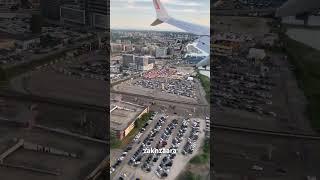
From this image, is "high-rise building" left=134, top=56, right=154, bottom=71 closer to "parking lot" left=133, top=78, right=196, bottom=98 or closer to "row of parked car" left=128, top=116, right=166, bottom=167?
"parking lot" left=133, top=78, right=196, bottom=98

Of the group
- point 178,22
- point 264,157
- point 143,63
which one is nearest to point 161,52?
point 143,63

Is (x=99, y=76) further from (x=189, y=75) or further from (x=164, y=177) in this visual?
(x=164, y=177)

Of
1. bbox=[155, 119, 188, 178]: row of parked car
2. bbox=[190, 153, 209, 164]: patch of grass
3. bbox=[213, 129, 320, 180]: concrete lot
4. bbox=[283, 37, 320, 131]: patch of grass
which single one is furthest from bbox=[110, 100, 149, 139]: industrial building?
bbox=[283, 37, 320, 131]: patch of grass

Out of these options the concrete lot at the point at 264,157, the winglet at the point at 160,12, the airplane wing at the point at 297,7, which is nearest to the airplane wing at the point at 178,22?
the winglet at the point at 160,12

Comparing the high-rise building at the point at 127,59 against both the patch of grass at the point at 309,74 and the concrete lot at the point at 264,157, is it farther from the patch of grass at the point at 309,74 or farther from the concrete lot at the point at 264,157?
the patch of grass at the point at 309,74

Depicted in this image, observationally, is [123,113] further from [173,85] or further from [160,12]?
[160,12]
